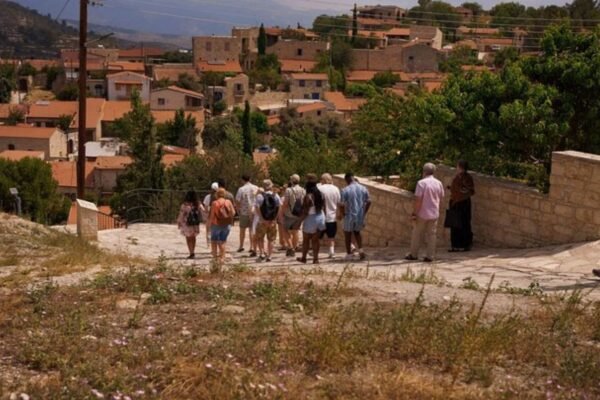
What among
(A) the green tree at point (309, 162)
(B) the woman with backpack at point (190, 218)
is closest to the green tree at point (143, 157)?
(A) the green tree at point (309, 162)

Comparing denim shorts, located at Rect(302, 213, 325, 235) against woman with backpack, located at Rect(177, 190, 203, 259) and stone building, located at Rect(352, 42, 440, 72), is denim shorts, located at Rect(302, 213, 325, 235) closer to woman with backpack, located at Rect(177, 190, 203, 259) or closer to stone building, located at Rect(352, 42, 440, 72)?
woman with backpack, located at Rect(177, 190, 203, 259)

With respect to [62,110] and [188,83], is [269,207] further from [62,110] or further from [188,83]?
[188,83]

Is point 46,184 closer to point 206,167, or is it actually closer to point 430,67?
point 206,167

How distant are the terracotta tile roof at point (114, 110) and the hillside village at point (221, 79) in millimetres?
106

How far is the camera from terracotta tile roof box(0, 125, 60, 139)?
66.5 m

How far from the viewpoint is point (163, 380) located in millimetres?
5293

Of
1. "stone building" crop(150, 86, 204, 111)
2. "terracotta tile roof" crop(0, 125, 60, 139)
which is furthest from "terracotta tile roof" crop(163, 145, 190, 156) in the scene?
"stone building" crop(150, 86, 204, 111)

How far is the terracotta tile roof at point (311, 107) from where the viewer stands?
252 ft

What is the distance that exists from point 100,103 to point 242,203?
74.0 meters

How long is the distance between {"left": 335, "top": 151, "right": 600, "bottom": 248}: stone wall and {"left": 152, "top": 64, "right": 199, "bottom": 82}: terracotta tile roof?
93.7m

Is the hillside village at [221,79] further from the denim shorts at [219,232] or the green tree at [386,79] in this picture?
the denim shorts at [219,232]

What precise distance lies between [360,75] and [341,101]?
22150 mm

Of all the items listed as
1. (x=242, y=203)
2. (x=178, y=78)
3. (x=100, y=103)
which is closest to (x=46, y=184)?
(x=242, y=203)

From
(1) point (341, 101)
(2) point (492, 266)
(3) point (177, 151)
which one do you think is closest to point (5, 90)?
(1) point (341, 101)
